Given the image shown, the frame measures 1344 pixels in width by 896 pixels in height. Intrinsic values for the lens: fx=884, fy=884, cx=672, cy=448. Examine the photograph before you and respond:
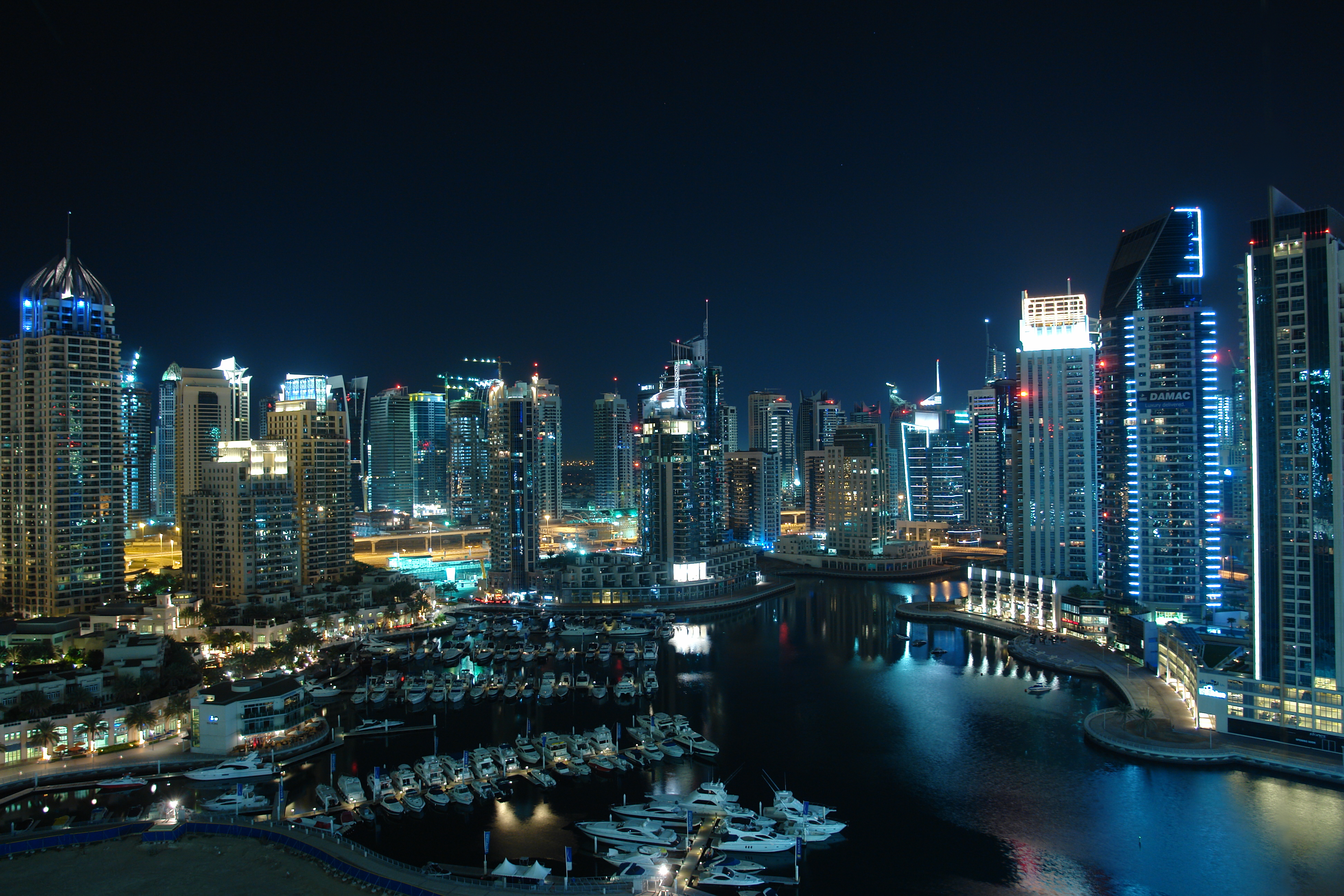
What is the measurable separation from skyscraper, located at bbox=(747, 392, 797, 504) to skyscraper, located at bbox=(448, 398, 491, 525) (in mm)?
25594

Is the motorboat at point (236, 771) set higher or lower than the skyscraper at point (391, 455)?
lower

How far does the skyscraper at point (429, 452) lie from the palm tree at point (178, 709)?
71.6 metres

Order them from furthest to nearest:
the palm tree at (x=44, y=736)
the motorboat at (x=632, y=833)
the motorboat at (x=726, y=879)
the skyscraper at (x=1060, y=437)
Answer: the skyscraper at (x=1060, y=437), the palm tree at (x=44, y=736), the motorboat at (x=632, y=833), the motorboat at (x=726, y=879)

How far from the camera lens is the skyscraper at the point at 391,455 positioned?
3656 inches

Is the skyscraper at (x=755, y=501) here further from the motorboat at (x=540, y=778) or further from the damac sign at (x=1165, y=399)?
the motorboat at (x=540, y=778)

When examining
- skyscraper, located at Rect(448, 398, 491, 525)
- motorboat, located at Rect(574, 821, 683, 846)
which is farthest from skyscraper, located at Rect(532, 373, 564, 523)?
motorboat, located at Rect(574, 821, 683, 846)

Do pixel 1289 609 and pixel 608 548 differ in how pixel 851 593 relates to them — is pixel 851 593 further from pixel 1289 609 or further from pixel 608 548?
pixel 1289 609

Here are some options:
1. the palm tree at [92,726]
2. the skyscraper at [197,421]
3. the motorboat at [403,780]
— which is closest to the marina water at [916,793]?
the motorboat at [403,780]

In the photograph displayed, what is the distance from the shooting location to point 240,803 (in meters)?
17.0

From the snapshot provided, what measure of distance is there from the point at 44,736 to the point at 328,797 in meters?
7.00

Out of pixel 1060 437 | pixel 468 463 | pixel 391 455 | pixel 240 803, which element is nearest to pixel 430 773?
pixel 240 803

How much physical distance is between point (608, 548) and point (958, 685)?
3738 cm

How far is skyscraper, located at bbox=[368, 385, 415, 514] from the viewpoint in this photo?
92.9 metres

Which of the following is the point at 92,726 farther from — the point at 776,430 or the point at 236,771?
the point at 776,430
